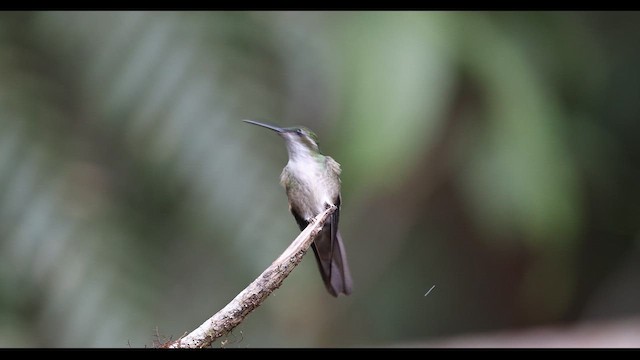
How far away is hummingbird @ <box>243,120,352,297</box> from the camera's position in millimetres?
2914

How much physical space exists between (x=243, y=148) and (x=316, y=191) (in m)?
1.44

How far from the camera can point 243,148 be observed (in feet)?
14.7

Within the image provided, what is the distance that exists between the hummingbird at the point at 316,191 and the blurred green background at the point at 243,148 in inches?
27.5

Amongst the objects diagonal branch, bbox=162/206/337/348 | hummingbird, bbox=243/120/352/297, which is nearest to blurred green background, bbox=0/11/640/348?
hummingbird, bbox=243/120/352/297

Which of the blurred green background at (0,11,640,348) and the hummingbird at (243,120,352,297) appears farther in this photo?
the blurred green background at (0,11,640,348)

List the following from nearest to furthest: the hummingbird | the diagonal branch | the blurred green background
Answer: the diagonal branch → the hummingbird → the blurred green background

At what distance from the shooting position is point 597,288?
20.5 feet

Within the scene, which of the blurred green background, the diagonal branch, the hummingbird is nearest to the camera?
the diagonal branch

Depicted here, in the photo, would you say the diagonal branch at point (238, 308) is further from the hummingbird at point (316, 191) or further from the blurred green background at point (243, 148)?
the blurred green background at point (243, 148)

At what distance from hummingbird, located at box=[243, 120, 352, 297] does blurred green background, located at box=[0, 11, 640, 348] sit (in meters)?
0.70

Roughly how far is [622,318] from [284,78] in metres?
2.71

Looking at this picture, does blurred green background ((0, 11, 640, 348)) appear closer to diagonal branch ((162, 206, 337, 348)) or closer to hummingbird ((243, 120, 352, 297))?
hummingbird ((243, 120, 352, 297))

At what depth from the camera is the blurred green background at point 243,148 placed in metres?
4.31

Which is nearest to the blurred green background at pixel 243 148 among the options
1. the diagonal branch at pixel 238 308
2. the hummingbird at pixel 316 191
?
the hummingbird at pixel 316 191
